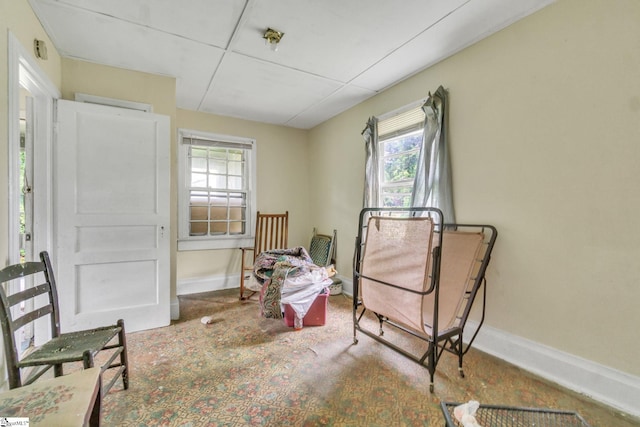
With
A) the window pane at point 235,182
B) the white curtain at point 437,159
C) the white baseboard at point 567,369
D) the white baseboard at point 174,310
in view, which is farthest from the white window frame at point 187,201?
the white baseboard at point 567,369

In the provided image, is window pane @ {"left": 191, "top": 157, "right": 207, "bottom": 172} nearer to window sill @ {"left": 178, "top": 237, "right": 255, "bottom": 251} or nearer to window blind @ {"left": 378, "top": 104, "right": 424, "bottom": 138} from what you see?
window sill @ {"left": 178, "top": 237, "right": 255, "bottom": 251}

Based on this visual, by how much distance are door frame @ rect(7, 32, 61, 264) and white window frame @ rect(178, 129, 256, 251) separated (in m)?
1.43

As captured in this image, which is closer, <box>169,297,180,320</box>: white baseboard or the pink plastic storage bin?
the pink plastic storage bin

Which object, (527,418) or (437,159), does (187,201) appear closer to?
(437,159)

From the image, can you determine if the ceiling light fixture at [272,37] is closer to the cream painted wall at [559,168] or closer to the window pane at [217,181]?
the cream painted wall at [559,168]

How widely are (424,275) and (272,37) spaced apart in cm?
210

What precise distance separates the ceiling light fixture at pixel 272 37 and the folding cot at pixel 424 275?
5.32 feet

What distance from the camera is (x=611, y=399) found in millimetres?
1561

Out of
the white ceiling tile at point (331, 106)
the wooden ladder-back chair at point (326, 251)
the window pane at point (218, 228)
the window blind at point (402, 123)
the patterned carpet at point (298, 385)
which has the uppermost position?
the white ceiling tile at point (331, 106)

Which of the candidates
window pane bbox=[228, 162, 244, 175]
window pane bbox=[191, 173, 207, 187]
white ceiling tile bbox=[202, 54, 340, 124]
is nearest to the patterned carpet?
window pane bbox=[191, 173, 207, 187]

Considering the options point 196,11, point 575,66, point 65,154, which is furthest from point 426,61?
point 65,154

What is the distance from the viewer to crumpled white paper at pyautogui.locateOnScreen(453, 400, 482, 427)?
0.98 metres

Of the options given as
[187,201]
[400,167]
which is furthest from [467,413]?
[187,201]

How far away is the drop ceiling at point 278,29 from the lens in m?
1.85
